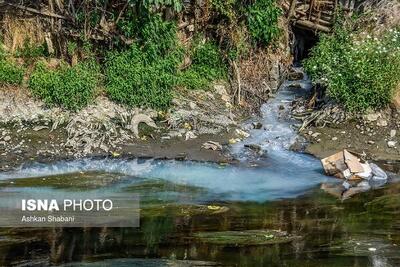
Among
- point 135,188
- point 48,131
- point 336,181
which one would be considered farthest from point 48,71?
point 336,181

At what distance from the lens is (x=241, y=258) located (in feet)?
19.5

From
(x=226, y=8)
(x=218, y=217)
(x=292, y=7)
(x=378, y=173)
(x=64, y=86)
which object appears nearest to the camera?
(x=218, y=217)

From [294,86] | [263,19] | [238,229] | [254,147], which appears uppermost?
[263,19]

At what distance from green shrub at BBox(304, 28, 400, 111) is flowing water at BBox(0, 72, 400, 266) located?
1.22 meters

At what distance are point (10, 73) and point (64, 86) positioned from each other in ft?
3.15

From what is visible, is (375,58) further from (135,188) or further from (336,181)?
(135,188)

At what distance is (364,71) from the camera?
35.6 ft

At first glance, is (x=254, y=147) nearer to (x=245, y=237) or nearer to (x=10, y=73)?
(x=245, y=237)

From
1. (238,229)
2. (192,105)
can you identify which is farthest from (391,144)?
(238,229)

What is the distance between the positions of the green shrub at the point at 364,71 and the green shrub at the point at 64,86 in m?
4.19

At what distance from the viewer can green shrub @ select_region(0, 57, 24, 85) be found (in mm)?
10695

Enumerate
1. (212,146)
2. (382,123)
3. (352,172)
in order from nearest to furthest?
1. (352,172)
2. (212,146)
3. (382,123)

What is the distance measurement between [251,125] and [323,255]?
5473 mm

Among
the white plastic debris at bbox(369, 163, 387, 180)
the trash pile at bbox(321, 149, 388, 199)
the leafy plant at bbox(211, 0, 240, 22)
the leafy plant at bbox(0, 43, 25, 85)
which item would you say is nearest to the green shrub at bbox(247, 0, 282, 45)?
the leafy plant at bbox(211, 0, 240, 22)
